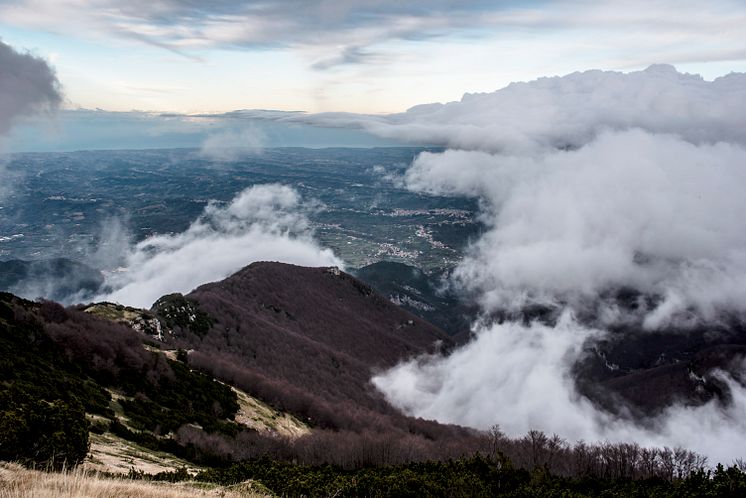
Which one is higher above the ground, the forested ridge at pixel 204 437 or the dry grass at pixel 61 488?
the dry grass at pixel 61 488

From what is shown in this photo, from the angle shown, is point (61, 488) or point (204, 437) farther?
point (204, 437)

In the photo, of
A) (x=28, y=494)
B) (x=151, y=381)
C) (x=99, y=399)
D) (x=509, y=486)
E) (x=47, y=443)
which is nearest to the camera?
(x=28, y=494)

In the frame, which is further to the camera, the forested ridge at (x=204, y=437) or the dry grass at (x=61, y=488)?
the forested ridge at (x=204, y=437)

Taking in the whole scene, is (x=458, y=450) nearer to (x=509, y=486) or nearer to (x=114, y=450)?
(x=509, y=486)

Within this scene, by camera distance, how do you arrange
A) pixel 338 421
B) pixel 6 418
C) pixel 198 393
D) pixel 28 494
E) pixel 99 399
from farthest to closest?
pixel 338 421 < pixel 198 393 < pixel 99 399 < pixel 6 418 < pixel 28 494

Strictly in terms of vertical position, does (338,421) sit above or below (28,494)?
below

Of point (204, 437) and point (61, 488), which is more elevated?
point (61, 488)

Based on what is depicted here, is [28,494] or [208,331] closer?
[28,494]

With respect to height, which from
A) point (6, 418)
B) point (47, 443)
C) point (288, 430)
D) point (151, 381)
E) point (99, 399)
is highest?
point (6, 418)

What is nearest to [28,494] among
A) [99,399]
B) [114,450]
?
[114,450]

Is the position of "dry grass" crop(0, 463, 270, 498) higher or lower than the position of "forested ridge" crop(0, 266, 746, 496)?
higher

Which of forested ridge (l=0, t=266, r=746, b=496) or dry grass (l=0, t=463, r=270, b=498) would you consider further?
forested ridge (l=0, t=266, r=746, b=496)
